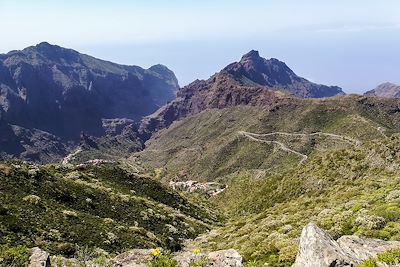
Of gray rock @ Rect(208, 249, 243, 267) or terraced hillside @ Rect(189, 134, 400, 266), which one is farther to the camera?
terraced hillside @ Rect(189, 134, 400, 266)

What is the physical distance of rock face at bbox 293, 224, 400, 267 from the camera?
1553 cm

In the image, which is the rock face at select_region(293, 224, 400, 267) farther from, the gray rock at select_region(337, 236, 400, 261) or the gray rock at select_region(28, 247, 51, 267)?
the gray rock at select_region(28, 247, 51, 267)

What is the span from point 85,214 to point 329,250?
34.5m

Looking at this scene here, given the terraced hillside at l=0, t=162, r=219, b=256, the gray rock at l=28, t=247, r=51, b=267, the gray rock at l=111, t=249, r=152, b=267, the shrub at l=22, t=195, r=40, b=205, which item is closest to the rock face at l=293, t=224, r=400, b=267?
the gray rock at l=111, t=249, r=152, b=267

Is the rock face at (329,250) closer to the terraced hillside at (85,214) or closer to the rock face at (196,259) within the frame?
the rock face at (196,259)

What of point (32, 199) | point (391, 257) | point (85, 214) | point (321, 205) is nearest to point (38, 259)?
point (391, 257)

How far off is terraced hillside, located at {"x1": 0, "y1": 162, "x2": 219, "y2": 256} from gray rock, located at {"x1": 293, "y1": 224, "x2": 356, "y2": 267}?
73.9 feet

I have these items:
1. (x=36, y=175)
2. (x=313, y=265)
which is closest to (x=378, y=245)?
(x=313, y=265)

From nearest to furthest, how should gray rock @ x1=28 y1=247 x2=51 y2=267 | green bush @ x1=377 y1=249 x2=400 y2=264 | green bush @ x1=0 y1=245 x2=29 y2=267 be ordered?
green bush @ x1=377 y1=249 x2=400 y2=264
green bush @ x1=0 y1=245 x2=29 y2=267
gray rock @ x1=28 y1=247 x2=51 y2=267

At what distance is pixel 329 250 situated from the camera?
15781mm

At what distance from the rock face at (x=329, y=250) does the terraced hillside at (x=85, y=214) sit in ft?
74.2

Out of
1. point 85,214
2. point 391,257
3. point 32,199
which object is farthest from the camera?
point 85,214

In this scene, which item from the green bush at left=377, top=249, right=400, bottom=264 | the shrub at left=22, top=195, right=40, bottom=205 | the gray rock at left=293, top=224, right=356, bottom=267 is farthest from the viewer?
the shrub at left=22, top=195, right=40, bottom=205

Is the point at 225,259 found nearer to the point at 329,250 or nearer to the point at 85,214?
the point at 329,250
